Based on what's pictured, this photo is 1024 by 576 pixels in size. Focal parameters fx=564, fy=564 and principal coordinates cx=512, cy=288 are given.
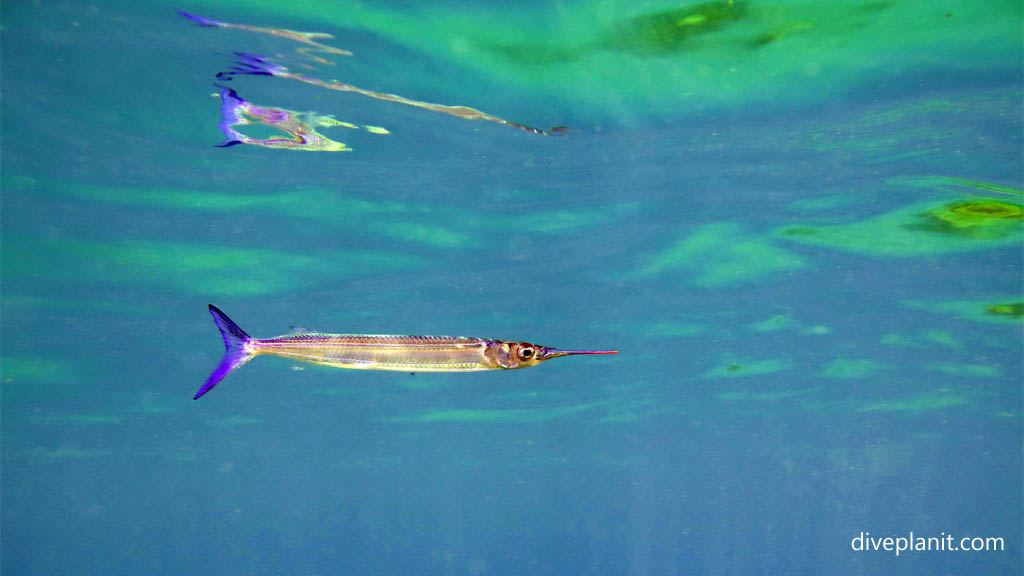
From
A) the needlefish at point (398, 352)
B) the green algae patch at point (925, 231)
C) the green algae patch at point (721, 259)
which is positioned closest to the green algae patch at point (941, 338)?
the green algae patch at point (925, 231)

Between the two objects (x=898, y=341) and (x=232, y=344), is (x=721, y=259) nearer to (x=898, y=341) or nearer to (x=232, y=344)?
(x=898, y=341)

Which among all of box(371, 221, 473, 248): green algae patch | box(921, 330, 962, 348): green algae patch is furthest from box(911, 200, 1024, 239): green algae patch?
box(371, 221, 473, 248): green algae patch

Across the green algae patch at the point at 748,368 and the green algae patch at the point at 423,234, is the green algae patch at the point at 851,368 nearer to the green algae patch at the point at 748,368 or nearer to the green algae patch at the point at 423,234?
the green algae patch at the point at 748,368

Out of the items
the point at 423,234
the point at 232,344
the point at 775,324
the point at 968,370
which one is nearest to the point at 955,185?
the point at 775,324

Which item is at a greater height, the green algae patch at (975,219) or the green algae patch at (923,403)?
the green algae patch at (975,219)

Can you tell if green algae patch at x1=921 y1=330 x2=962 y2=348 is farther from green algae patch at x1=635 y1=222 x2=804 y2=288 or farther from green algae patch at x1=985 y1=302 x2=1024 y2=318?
green algae patch at x1=635 y1=222 x2=804 y2=288

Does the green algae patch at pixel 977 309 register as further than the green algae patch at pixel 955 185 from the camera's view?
Yes
